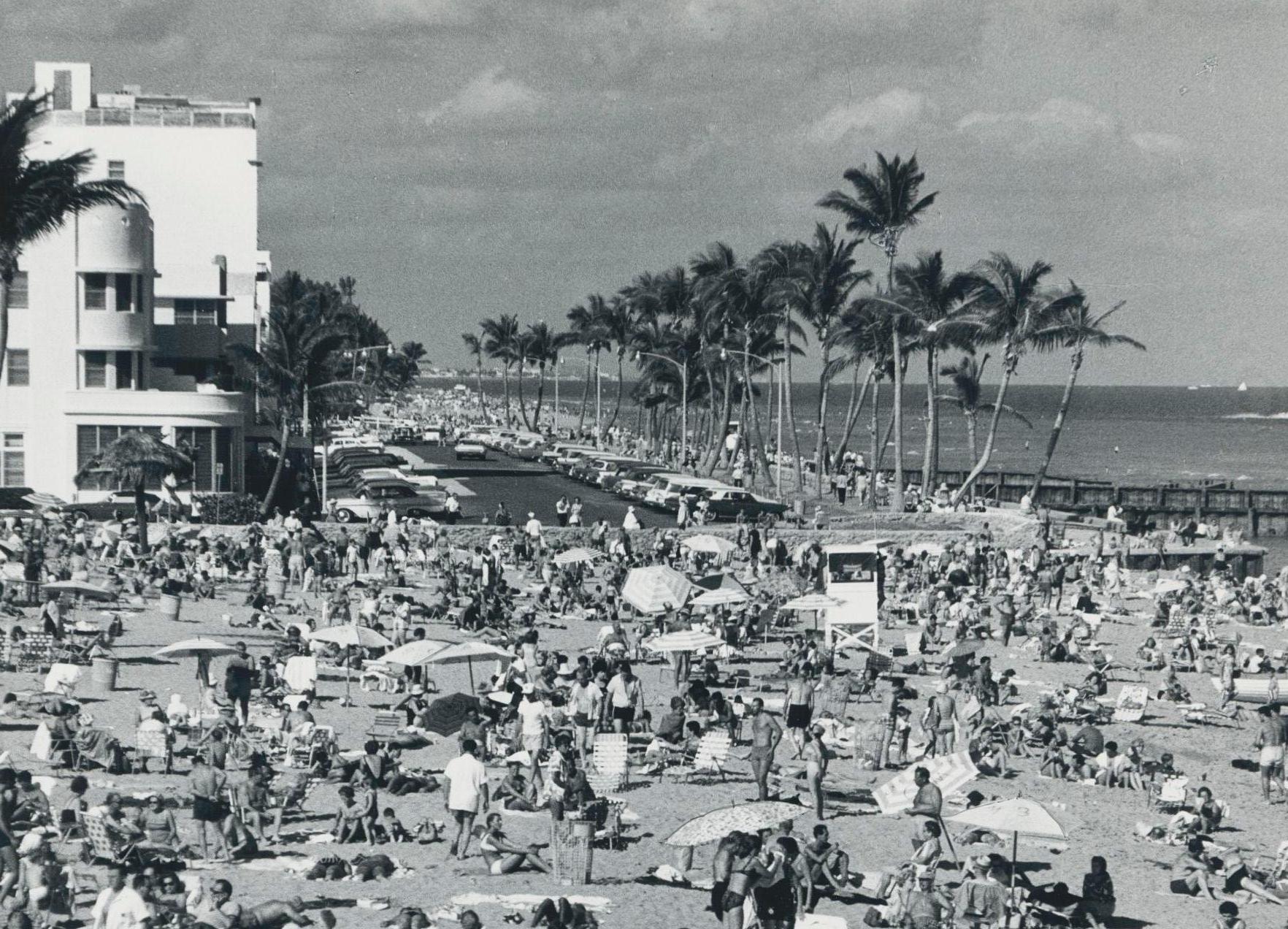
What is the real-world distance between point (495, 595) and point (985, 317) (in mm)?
32128

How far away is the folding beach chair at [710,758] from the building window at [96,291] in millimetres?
31783

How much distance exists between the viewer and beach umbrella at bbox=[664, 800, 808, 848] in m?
14.9

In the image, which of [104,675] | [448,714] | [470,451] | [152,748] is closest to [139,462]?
[104,675]

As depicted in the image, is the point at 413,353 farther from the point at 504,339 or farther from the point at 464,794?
the point at 464,794

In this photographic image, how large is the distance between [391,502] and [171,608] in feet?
57.9

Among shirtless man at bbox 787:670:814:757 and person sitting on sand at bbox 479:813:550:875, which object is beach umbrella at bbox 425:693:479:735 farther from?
person sitting on sand at bbox 479:813:550:875

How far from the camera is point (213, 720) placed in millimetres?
20625

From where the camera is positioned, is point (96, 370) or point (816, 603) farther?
point (96, 370)

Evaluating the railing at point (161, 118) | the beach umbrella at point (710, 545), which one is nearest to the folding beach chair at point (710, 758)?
the beach umbrella at point (710, 545)

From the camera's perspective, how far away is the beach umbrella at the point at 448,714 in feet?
69.0

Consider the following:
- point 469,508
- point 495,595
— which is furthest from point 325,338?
point 495,595

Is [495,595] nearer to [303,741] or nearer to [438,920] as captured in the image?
[303,741]

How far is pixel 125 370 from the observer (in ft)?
156

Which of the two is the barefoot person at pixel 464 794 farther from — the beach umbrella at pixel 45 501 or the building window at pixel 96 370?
the building window at pixel 96 370
